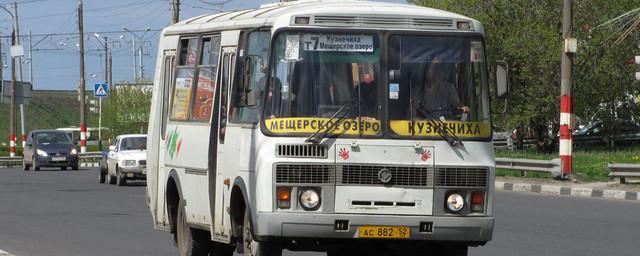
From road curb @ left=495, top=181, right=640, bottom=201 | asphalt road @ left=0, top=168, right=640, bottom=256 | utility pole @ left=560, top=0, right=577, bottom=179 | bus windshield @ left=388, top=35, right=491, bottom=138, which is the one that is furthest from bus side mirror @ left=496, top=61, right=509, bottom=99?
utility pole @ left=560, top=0, right=577, bottom=179

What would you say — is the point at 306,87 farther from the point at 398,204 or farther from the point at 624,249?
the point at 624,249

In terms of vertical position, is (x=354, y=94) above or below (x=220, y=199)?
above

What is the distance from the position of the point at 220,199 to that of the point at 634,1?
4390cm

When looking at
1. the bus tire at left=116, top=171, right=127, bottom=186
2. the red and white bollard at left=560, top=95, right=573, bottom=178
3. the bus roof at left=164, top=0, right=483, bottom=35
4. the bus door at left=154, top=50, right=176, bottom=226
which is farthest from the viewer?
the bus tire at left=116, top=171, right=127, bottom=186

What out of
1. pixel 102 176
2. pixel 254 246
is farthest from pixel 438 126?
pixel 102 176

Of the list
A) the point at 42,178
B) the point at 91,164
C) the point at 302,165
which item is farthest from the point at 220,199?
the point at 91,164

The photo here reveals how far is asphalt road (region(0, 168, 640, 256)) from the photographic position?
16719 millimetres

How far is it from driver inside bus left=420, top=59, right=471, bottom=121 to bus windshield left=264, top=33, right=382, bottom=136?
0.42 meters

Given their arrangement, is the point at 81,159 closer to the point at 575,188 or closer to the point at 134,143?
the point at 134,143

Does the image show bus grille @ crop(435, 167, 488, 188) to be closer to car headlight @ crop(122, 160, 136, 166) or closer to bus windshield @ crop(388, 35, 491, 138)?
bus windshield @ crop(388, 35, 491, 138)

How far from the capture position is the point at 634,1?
54.8m

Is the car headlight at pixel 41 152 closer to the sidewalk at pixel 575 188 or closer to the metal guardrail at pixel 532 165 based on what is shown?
the metal guardrail at pixel 532 165

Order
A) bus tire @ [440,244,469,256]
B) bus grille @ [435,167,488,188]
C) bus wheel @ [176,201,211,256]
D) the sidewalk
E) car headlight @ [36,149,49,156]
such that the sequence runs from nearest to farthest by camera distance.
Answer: bus grille @ [435,167,488,188], bus tire @ [440,244,469,256], bus wheel @ [176,201,211,256], the sidewalk, car headlight @ [36,149,49,156]

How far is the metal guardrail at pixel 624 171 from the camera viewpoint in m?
31.8
